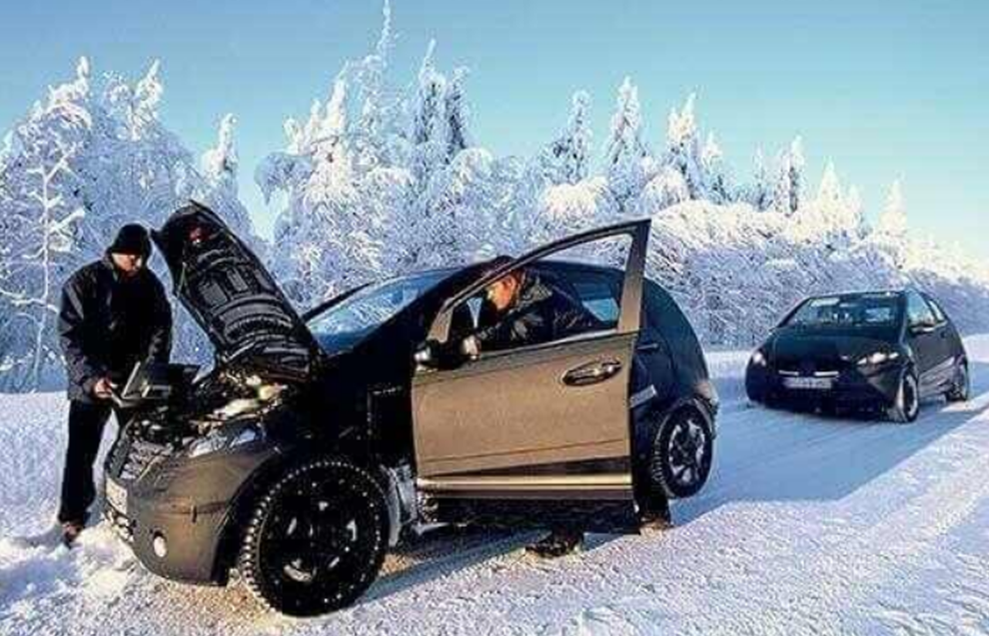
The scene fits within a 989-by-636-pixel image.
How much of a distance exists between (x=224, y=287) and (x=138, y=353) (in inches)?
47.3

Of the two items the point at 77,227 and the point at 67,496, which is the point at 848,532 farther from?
the point at 77,227

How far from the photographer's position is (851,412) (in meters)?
9.15

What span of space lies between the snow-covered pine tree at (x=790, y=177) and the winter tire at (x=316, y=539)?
44.4 metres

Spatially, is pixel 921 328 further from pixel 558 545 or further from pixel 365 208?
pixel 365 208

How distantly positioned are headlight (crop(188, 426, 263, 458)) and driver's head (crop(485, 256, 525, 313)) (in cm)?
148

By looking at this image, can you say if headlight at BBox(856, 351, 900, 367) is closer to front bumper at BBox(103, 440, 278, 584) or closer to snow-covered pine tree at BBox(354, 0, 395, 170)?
front bumper at BBox(103, 440, 278, 584)

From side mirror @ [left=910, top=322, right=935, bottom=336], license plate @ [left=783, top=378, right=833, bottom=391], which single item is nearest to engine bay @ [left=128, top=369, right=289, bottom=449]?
license plate @ [left=783, top=378, right=833, bottom=391]

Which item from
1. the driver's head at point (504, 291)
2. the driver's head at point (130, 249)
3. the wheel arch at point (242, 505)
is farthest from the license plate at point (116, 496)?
the driver's head at point (504, 291)

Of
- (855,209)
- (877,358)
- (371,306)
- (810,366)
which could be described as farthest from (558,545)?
(855,209)

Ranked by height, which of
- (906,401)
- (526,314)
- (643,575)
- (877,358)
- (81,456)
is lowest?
(906,401)

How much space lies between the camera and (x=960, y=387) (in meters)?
10.7

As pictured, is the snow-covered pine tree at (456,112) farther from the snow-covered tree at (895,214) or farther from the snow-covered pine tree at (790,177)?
the snow-covered tree at (895,214)

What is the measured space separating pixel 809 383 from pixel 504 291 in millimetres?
5569

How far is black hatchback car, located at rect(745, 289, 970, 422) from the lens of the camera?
8805mm
